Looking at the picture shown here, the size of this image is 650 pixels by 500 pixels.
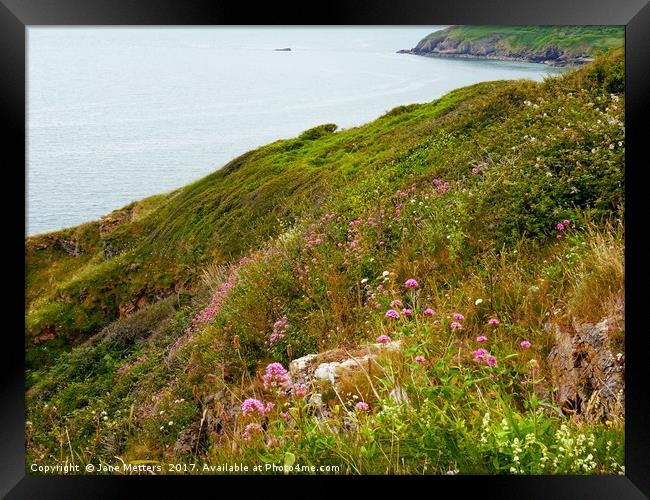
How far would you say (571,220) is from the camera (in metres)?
5.28

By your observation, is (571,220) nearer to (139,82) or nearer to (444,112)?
(444,112)

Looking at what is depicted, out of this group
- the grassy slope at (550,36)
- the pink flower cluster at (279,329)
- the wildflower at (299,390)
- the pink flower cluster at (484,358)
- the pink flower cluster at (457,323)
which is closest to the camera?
the pink flower cluster at (457,323)

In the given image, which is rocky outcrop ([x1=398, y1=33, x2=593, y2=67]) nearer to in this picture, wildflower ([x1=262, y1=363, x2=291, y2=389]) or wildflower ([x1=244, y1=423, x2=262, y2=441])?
wildflower ([x1=262, y1=363, x2=291, y2=389])

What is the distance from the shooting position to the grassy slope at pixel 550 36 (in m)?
4.93

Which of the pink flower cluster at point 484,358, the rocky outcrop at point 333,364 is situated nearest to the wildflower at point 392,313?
the rocky outcrop at point 333,364

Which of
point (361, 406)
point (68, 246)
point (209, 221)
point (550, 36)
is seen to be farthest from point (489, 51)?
point (68, 246)

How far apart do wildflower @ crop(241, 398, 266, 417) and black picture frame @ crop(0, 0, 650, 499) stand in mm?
507

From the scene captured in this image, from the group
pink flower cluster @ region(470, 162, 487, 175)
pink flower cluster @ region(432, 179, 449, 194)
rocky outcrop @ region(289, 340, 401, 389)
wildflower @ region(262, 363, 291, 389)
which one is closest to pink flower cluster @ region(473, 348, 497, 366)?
rocky outcrop @ region(289, 340, 401, 389)

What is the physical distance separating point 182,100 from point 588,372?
152 inches

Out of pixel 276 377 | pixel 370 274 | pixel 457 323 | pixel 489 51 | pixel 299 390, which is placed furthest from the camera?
pixel 370 274

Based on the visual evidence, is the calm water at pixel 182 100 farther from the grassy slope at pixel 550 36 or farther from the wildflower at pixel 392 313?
the wildflower at pixel 392 313

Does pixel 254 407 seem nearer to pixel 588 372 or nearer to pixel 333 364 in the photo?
pixel 333 364

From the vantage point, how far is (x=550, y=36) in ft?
17.7
